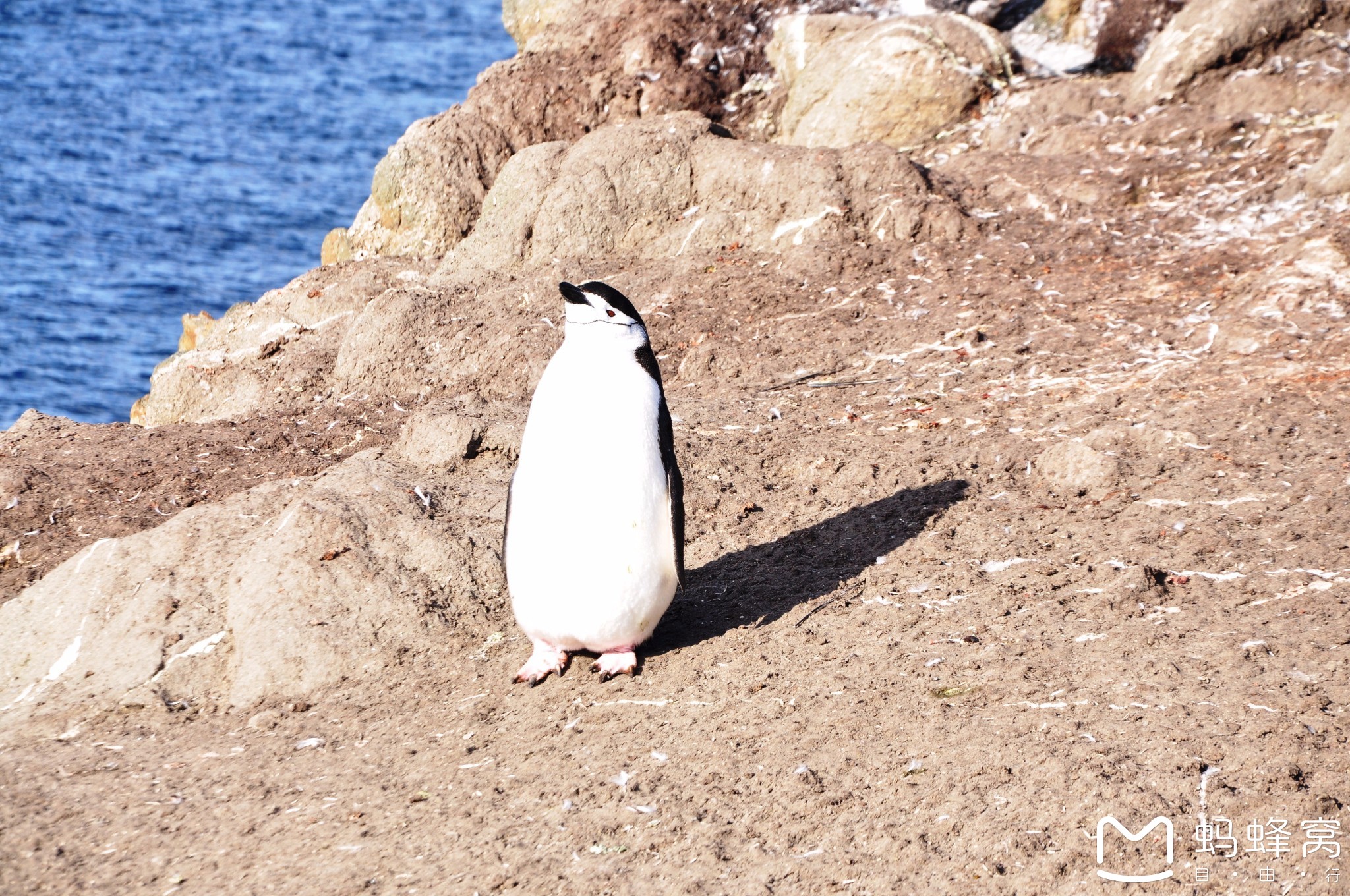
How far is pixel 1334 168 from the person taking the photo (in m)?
8.27

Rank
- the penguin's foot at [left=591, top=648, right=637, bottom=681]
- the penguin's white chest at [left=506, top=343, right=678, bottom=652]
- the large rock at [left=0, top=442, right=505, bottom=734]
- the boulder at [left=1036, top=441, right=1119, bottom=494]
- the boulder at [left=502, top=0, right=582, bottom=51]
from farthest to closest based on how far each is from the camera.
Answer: the boulder at [left=502, top=0, right=582, bottom=51] → the boulder at [left=1036, top=441, right=1119, bottom=494] → the large rock at [left=0, top=442, right=505, bottom=734] → the penguin's foot at [left=591, top=648, right=637, bottom=681] → the penguin's white chest at [left=506, top=343, right=678, bottom=652]

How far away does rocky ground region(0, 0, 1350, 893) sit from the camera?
3830 mm

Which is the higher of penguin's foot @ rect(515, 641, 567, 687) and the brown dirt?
penguin's foot @ rect(515, 641, 567, 687)

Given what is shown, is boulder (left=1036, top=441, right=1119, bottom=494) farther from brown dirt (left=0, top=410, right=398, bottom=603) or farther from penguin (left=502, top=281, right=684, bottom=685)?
brown dirt (left=0, top=410, right=398, bottom=603)

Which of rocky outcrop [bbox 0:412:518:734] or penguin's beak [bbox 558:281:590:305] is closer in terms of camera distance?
penguin's beak [bbox 558:281:590:305]

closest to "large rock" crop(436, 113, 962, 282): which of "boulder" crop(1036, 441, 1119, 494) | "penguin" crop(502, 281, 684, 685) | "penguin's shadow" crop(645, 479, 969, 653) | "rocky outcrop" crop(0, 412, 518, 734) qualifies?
"boulder" crop(1036, 441, 1119, 494)

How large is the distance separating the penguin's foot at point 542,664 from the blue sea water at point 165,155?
14708 mm

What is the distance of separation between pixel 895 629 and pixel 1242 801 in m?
1.68

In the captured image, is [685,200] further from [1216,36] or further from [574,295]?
[574,295]

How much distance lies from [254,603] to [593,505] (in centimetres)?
183

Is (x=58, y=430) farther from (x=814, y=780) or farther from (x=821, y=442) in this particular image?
(x=814, y=780)

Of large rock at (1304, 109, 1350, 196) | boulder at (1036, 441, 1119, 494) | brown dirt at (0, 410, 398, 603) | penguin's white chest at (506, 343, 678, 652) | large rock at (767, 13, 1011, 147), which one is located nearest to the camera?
penguin's white chest at (506, 343, 678, 652)

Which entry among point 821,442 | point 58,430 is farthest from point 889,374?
point 58,430

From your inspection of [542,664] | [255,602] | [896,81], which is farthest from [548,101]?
[542,664]
